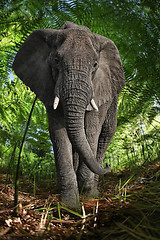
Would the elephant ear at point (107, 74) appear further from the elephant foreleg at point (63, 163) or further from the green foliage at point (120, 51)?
the green foliage at point (120, 51)

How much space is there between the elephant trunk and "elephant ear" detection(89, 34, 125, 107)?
0.48 meters

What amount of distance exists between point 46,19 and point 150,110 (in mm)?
2576

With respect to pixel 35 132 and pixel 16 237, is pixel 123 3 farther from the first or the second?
pixel 16 237

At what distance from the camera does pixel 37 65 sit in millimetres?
2361

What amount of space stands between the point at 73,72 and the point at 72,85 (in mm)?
113

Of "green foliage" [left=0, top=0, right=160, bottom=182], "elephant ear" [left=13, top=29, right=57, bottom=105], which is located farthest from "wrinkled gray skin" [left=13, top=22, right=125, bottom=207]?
"green foliage" [left=0, top=0, right=160, bottom=182]

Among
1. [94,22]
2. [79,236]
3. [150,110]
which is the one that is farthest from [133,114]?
[79,236]

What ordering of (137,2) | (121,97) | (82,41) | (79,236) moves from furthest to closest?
1. (121,97)
2. (137,2)
3. (82,41)
4. (79,236)

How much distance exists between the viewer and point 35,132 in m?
4.03

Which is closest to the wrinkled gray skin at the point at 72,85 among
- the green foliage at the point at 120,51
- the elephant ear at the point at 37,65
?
the elephant ear at the point at 37,65

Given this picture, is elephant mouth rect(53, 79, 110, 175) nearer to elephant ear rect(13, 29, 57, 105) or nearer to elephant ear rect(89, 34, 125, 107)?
elephant ear rect(13, 29, 57, 105)

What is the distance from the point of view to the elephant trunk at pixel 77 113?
6.04ft

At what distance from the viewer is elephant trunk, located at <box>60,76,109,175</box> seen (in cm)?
184

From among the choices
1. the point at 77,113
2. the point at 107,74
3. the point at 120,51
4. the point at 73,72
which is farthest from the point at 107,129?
the point at 120,51
